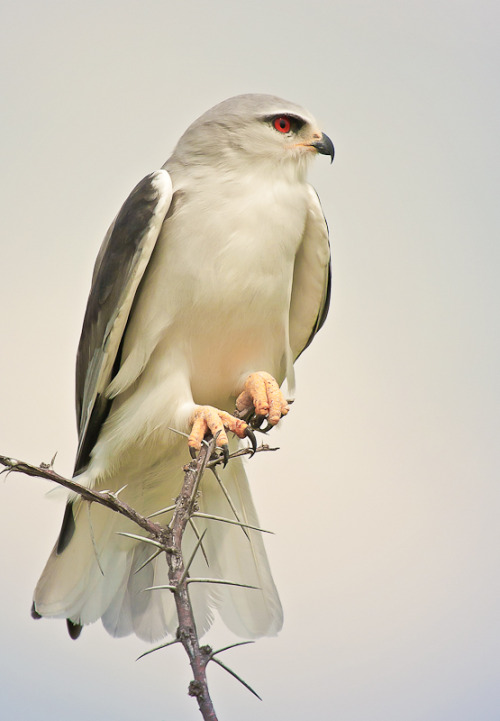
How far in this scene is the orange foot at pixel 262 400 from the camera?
3.47m

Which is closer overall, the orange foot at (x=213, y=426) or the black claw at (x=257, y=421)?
the orange foot at (x=213, y=426)

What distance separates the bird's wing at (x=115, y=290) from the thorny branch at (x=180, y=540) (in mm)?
1175

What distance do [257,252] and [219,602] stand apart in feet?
5.53

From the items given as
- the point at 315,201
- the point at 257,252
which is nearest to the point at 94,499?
the point at 257,252

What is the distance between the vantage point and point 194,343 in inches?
144

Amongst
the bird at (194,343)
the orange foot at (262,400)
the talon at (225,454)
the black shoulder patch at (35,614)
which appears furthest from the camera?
the black shoulder patch at (35,614)

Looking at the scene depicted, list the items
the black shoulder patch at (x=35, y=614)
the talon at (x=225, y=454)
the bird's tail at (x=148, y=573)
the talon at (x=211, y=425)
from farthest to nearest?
the bird's tail at (x=148, y=573) → the black shoulder patch at (x=35, y=614) → the talon at (x=211, y=425) → the talon at (x=225, y=454)

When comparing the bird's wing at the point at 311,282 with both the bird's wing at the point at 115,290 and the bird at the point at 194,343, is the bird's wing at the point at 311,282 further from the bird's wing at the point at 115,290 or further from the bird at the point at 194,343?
the bird's wing at the point at 115,290

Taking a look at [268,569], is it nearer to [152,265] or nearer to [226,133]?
[152,265]

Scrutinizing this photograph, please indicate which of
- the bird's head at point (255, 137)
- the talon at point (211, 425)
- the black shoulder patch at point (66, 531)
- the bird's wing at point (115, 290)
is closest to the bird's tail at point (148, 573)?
the black shoulder patch at point (66, 531)

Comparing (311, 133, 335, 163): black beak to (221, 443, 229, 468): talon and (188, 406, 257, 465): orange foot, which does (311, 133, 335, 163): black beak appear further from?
(221, 443, 229, 468): talon

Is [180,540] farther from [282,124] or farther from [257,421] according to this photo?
[282,124]

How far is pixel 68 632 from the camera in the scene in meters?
3.88

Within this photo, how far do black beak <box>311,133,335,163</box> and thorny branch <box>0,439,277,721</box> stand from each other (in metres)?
1.78
